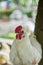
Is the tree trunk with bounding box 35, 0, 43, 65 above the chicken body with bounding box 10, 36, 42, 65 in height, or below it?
above

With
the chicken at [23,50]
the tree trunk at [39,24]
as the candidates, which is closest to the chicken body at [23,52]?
the chicken at [23,50]

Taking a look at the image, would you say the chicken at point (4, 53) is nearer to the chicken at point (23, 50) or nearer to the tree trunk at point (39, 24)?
the chicken at point (23, 50)

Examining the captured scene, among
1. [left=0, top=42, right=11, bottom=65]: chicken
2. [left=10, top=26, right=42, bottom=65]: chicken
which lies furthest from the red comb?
[left=0, top=42, right=11, bottom=65]: chicken

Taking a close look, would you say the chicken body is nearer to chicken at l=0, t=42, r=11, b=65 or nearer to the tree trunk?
chicken at l=0, t=42, r=11, b=65

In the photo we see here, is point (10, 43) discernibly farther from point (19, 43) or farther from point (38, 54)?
point (38, 54)

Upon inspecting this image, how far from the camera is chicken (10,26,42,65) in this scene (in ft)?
3.75

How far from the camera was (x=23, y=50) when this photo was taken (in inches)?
45.0

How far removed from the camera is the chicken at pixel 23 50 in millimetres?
1143

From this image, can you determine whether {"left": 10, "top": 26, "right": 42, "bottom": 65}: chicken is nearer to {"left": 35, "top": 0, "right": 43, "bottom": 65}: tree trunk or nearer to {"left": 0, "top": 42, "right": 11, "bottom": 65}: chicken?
{"left": 0, "top": 42, "right": 11, "bottom": 65}: chicken

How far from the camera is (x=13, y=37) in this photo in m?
1.19

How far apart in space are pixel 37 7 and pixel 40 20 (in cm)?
11

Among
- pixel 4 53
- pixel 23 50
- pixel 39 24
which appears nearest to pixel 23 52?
pixel 23 50

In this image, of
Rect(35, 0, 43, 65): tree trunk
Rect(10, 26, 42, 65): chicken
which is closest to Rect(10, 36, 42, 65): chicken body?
Rect(10, 26, 42, 65): chicken

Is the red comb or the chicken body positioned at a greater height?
the red comb
